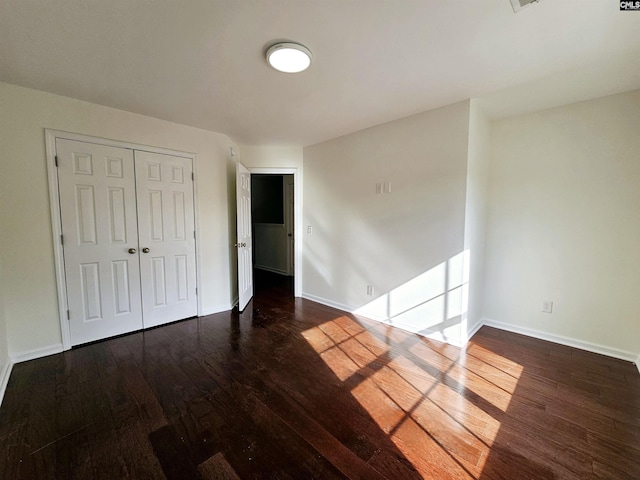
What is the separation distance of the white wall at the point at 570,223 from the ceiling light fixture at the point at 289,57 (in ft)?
8.08

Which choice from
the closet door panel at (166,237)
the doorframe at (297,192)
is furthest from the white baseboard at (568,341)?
the closet door panel at (166,237)

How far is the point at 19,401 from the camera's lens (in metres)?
1.84

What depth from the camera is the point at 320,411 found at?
1756 millimetres

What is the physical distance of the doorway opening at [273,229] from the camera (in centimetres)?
558

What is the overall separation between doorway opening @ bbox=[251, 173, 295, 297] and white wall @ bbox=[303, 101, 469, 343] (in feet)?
5.22

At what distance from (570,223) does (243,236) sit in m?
3.79

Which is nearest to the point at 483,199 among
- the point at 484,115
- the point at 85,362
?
the point at 484,115

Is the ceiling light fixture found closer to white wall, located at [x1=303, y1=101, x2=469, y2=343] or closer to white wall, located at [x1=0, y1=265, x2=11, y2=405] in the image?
white wall, located at [x1=303, y1=101, x2=469, y2=343]

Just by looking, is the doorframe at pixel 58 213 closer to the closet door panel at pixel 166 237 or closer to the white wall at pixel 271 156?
the closet door panel at pixel 166 237

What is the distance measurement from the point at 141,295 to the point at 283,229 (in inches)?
128

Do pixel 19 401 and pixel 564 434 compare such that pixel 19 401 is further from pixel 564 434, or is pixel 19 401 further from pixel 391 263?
pixel 564 434

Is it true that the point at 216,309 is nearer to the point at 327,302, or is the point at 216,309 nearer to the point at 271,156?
the point at 327,302

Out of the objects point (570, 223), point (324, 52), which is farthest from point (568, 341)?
point (324, 52)

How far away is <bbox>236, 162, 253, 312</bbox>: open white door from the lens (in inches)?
139
